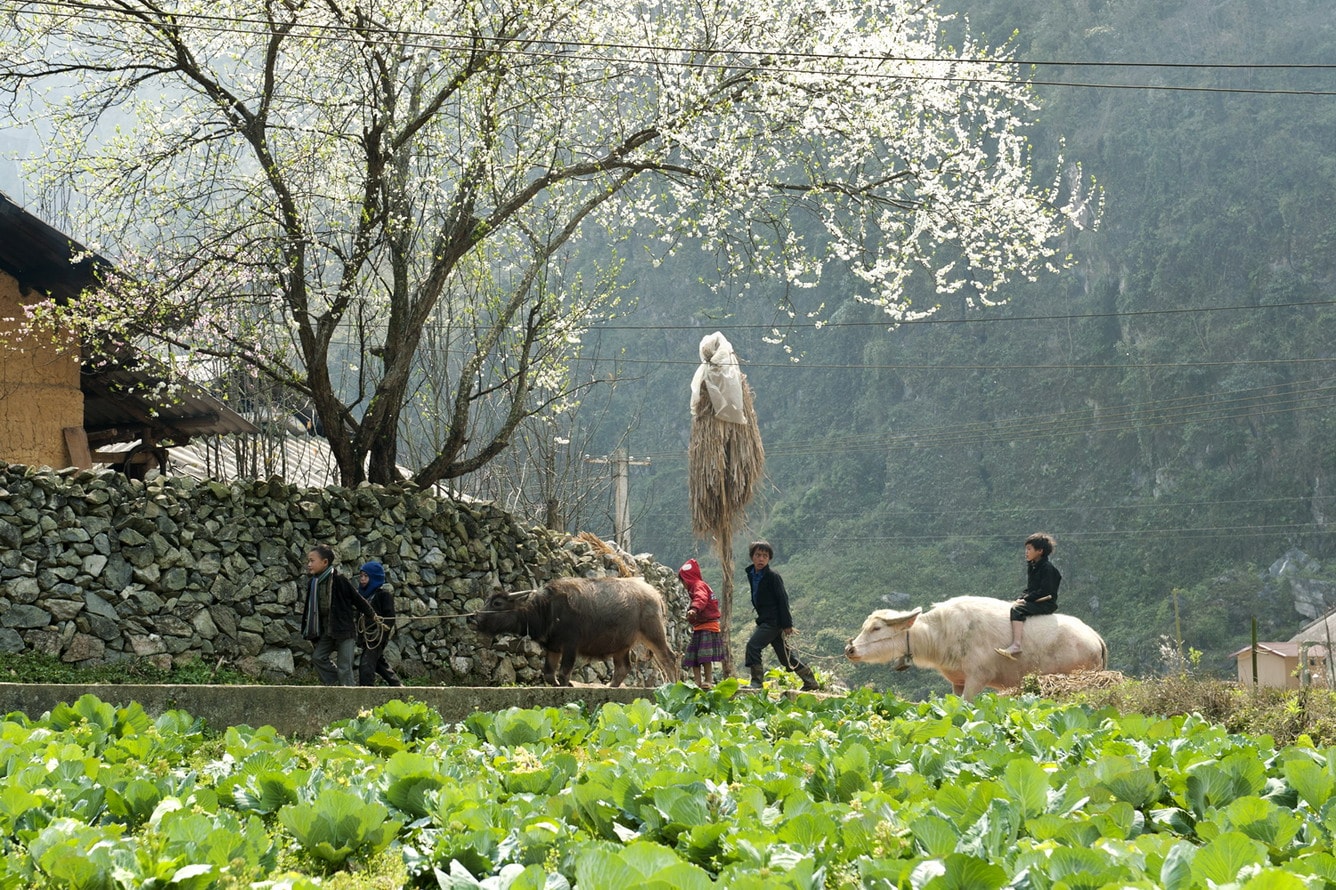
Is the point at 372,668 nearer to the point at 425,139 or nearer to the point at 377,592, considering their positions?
the point at 377,592

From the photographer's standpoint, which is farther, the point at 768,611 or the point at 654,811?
the point at 768,611

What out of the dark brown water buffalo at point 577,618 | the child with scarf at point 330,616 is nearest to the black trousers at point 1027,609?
the dark brown water buffalo at point 577,618

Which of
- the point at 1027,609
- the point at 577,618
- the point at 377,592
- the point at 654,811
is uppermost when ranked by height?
the point at 654,811

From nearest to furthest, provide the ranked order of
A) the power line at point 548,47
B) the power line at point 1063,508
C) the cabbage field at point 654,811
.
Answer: the cabbage field at point 654,811 → the power line at point 548,47 → the power line at point 1063,508

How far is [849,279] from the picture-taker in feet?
195

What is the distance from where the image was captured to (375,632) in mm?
12344

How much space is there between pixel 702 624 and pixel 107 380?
8.34 metres

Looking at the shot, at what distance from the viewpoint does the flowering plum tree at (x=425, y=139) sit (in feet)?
43.8

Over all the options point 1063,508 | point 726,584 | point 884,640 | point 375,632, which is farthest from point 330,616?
point 1063,508

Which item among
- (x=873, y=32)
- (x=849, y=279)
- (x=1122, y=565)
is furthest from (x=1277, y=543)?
(x=873, y=32)

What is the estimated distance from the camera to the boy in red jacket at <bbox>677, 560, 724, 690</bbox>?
12.3 m

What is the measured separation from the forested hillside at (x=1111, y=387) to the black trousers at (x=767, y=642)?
29199mm

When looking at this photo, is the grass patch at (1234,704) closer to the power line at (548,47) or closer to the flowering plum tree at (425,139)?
the power line at (548,47)

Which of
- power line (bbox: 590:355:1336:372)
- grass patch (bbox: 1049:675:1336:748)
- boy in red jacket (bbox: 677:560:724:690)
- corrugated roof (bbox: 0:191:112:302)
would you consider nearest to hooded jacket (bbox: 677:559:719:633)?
boy in red jacket (bbox: 677:560:724:690)
